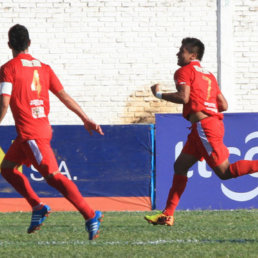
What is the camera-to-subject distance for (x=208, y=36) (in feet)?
51.4

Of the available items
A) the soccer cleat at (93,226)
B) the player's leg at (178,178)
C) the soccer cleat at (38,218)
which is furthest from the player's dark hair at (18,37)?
the player's leg at (178,178)

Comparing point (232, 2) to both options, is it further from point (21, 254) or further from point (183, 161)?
point (21, 254)

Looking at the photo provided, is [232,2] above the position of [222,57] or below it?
above

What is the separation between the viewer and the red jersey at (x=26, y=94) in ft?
23.0

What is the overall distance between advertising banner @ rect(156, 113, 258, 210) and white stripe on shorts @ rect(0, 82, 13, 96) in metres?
5.31

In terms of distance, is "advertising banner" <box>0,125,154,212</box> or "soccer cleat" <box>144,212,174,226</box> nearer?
"soccer cleat" <box>144,212,174,226</box>

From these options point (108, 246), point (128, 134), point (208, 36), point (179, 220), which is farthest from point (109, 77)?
point (108, 246)

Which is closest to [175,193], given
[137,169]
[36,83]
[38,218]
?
Answer: [38,218]

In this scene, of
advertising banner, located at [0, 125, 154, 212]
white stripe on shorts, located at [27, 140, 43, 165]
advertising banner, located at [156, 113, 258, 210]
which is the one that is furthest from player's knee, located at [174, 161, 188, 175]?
advertising banner, located at [0, 125, 154, 212]

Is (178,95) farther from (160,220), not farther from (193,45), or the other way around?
(160,220)

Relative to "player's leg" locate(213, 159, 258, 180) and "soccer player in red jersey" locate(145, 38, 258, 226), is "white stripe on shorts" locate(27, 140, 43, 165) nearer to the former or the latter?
"soccer player in red jersey" locate(145, 38, 258, 226)

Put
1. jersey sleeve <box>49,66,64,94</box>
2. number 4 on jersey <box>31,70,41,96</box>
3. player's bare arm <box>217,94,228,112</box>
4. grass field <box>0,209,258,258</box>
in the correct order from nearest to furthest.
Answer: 1. grass field <box>0,209,258,258</box>
2. number 4 on jersey <box>31,70,41,96</box>
3. jersey sleeve <box>49,66,64,94</box>
4. player's bare arm <box>217,94,228,112</box>

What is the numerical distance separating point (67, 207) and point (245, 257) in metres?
6.42

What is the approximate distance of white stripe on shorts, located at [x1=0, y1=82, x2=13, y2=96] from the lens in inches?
274
